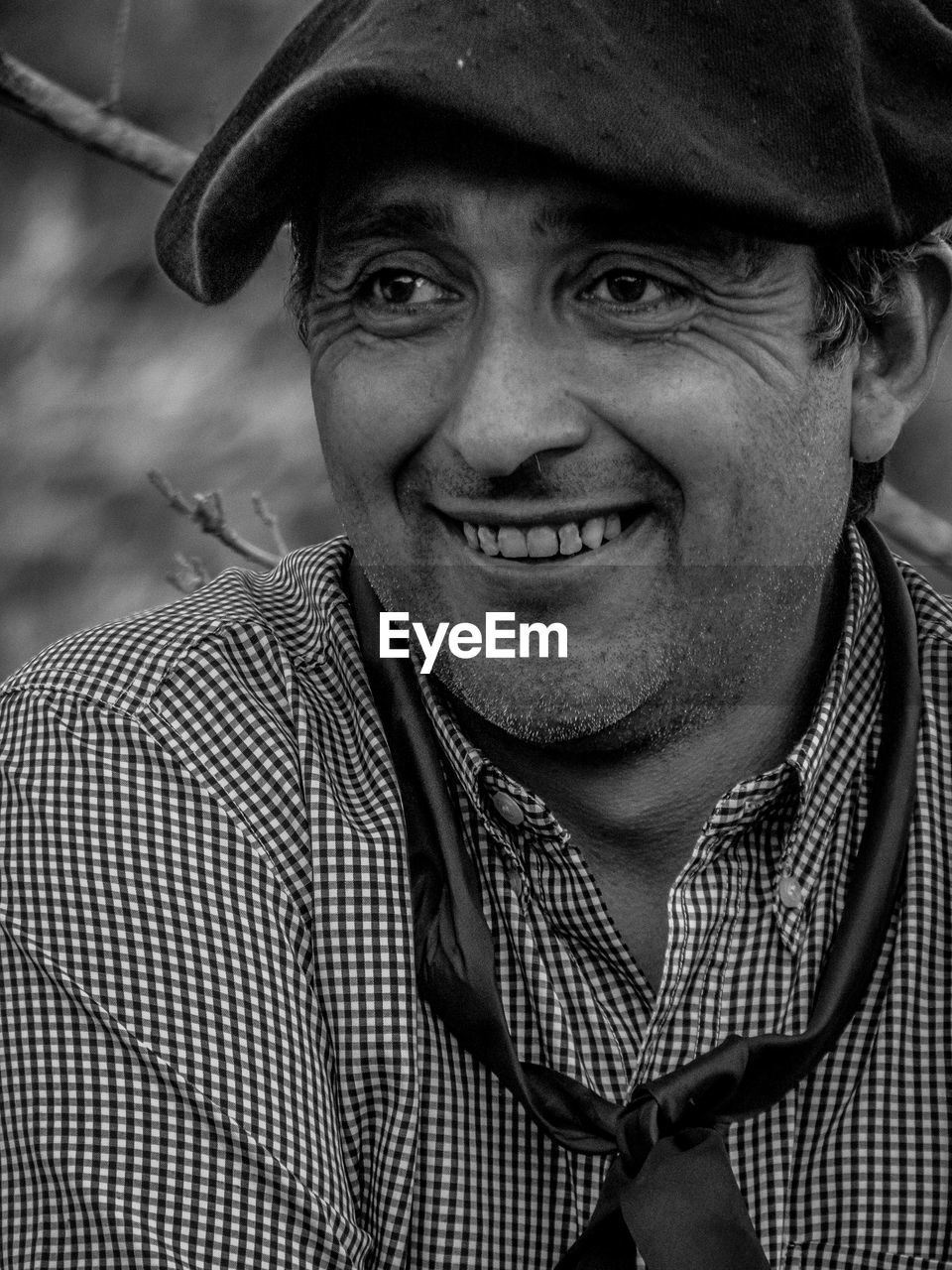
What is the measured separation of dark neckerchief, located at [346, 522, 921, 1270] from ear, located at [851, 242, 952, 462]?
0.27m

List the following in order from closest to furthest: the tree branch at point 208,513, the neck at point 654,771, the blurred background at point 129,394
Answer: the neck at point 654,771 → the tree branch at point 208,513 → the blurred background at point 129,394

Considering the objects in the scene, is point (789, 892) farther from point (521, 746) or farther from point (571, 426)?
point (571, 426)

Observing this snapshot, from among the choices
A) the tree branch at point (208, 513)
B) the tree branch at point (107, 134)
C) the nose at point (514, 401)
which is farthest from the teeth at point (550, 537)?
the tree branch at point (107, 134)

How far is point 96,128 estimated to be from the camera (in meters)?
3.05

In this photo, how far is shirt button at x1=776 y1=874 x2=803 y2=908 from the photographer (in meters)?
1.97

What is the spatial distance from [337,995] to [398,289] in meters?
0.75

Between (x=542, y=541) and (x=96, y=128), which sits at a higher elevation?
(x=542, y=541)

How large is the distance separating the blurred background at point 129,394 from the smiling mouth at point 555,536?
165 cm

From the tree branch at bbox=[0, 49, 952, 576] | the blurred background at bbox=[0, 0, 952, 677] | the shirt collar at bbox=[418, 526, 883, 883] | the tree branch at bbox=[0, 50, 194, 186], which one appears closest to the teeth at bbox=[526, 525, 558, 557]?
the shirt collar at bbox=[418, 526, 883, 883]

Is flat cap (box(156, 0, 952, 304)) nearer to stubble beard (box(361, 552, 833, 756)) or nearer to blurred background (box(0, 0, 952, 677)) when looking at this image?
stubble beard (box(361, 552, 833, 756))

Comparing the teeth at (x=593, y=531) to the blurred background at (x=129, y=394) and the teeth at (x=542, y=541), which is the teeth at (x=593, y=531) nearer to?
the teeth at (x=542, y=541)

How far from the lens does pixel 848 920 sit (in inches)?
75.5

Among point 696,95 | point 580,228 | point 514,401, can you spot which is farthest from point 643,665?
point 696,95

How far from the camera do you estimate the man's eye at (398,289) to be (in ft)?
6.54
